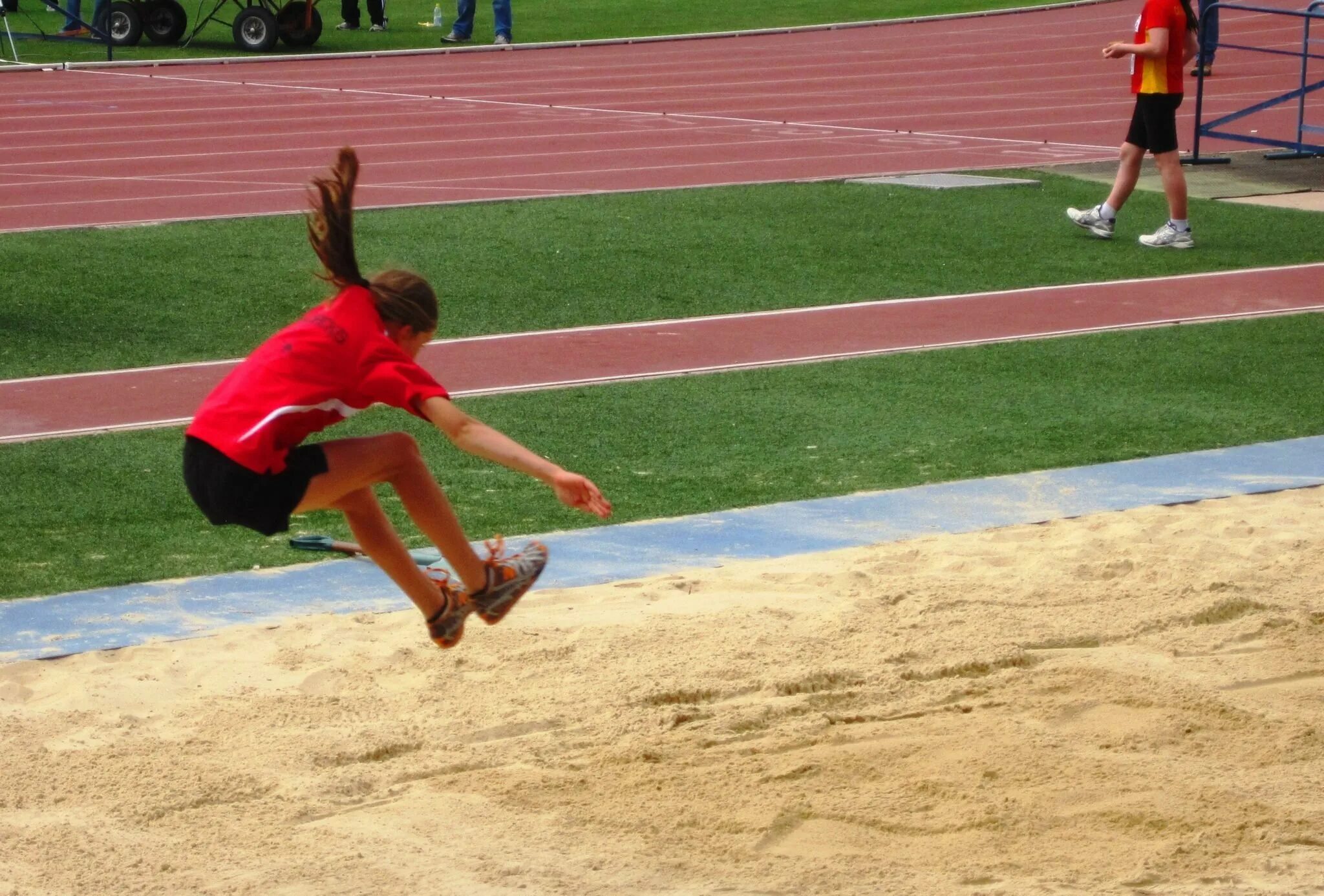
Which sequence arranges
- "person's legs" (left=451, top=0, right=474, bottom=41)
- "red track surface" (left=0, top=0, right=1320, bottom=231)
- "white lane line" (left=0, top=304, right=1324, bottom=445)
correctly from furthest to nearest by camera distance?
"person's legs" (left=451, top=0, right=474, bottom=41), "red track surface" (left=0, top=0, right=1320, bottom=231), "white lane line" (left=0, top=304, right=1324, bottom=445)

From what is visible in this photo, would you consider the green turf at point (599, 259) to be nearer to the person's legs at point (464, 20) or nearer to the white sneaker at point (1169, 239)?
the white sneaker at point (1169, 239)

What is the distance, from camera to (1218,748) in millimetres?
4996

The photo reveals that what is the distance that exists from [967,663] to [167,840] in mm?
2520

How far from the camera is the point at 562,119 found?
1919 centimetres

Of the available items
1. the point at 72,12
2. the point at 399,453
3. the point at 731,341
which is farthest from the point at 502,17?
the point at 399,453

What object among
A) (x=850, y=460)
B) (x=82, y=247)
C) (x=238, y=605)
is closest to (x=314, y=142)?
(x=82, y=247)

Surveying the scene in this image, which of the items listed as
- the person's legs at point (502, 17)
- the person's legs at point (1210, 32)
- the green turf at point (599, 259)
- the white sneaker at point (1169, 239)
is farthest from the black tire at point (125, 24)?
the white sneaker at point (1169, 239)

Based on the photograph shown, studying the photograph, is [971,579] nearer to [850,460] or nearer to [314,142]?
[850,460]

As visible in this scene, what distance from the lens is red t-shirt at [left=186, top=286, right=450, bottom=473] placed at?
14.3ft

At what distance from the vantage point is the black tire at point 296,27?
26516 millimetres

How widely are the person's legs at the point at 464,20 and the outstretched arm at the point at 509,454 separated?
24519 mm

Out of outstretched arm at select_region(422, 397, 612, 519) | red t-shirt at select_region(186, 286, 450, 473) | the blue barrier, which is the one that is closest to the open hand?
outstretched arm at select_region(422, 397, 612, 519)

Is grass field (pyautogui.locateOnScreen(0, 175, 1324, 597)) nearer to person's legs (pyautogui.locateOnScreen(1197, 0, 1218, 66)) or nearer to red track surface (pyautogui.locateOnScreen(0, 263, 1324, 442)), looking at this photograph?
red track surface (pyautogui.locateOnScreen(0, 263, 1324, 442))

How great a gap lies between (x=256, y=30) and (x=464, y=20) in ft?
11.5
